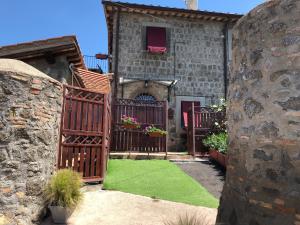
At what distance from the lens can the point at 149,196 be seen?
22.0 feet

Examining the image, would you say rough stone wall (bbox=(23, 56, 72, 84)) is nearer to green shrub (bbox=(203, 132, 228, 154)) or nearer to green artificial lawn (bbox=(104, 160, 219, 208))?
green artificial lawn (bbox=(104, 160, 219, 208))

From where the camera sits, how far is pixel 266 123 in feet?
13.2

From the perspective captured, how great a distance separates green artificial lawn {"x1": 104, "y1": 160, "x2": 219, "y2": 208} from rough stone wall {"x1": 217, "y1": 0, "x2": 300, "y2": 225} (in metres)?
2.02

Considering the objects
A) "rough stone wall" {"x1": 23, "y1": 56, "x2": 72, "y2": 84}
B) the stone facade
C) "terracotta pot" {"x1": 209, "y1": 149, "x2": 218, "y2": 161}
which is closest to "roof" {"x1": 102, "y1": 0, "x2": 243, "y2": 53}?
the stone facade

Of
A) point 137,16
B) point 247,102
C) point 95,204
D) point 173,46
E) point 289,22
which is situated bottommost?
point 95,204

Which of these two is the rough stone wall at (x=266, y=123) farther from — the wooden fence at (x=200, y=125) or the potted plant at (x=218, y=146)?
the wooden fence at (x=200, y=125)

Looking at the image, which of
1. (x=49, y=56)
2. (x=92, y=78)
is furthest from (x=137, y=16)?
(x=49, y=56)

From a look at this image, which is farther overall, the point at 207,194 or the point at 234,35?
the point at 207,194

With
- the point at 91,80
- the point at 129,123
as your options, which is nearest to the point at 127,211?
the point at 129,123

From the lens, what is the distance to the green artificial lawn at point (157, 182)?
6715mm

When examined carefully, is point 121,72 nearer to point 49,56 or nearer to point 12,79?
point 49,56

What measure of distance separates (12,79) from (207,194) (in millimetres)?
4696

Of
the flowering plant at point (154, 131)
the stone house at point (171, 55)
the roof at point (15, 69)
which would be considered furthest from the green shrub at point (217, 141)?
the roof at point (15, 69)

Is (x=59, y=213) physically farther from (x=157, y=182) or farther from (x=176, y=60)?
(x=176, y=60)
